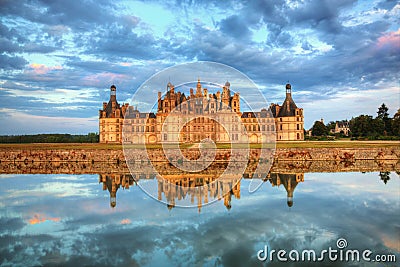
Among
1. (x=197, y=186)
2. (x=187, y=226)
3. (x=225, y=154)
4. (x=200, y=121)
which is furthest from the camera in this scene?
(x=200, y=121)

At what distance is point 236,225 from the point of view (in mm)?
9398

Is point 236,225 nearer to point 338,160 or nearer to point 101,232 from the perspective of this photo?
point 101,232

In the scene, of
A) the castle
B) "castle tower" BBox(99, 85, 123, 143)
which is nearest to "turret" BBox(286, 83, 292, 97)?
the castle

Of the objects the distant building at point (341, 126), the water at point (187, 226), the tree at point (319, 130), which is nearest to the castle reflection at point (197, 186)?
the water at point (187, 226)

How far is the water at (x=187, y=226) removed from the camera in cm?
727

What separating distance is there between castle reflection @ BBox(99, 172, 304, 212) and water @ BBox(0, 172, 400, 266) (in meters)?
0.25

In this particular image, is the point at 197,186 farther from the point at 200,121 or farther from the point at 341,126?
the point at 341,126

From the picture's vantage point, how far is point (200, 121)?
47.2m

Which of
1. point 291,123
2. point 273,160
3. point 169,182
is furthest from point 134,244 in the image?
point 291,123

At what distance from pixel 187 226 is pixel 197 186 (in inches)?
249

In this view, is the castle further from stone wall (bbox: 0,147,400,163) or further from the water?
the water

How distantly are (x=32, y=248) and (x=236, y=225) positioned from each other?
4919 mm

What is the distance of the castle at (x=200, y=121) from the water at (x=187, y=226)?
3202 cm

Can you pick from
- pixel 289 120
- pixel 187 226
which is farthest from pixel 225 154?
pixel 289 120
